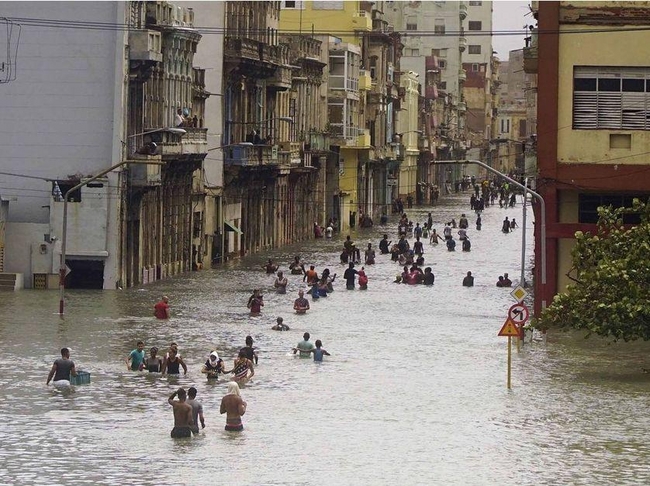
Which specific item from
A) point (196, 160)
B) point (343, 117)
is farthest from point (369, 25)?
point (196, 160)

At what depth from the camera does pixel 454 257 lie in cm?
9231

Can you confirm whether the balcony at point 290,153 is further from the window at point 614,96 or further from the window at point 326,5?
the window at point 614,96

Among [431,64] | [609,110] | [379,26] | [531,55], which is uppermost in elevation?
[431,64]

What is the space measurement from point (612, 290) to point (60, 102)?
2927 cm

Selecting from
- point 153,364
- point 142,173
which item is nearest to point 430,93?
point 142,173

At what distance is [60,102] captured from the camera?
67.6m

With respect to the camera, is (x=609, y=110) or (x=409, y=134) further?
(x=409, y=134)

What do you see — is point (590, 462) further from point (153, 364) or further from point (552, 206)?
point (552, 206)

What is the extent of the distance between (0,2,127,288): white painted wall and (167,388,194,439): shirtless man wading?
35.0 metres

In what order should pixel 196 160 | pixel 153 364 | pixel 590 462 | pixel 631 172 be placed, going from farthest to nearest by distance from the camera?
1. pixel 196 160
2. pixel 631 172
3. pixel 153 364
4. pixel 590 462

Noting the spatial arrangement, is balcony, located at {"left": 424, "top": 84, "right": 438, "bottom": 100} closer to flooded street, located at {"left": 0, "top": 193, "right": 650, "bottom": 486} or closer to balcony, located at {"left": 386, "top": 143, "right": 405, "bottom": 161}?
balcony, located at {"left": 386, "top": 143, "right": 405, "bottom": 161}

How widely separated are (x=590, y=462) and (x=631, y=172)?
25.6m

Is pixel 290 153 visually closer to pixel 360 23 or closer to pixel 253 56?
pixel 253 56

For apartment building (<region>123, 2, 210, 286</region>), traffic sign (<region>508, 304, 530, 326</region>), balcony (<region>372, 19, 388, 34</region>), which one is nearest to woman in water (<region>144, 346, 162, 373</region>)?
traffic sign (<region>508, 304, 530, 326</region>)
